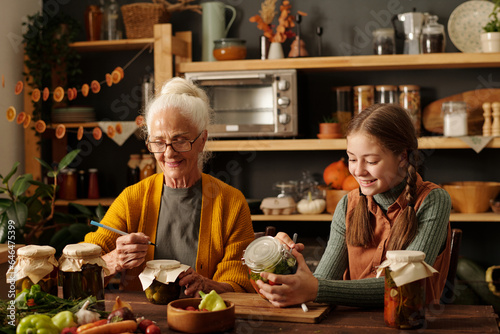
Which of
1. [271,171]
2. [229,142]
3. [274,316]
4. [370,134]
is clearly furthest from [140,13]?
[274,316]

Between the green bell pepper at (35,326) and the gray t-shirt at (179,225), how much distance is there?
795mm

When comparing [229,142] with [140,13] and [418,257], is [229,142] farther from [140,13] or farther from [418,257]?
[418,257]

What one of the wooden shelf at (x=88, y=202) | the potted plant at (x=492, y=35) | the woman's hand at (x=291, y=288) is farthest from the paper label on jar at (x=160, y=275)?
the potted plant at (x=492, y=35)

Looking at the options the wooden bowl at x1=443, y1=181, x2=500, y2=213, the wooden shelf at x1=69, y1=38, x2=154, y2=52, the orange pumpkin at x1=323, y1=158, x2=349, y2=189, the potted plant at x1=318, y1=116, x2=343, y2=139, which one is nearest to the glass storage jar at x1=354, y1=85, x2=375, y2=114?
the potted plant at x1=318, y1=116, x2=343, y2=139

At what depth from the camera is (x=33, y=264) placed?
57.4 inches

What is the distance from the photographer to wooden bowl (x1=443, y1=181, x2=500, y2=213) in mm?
3299

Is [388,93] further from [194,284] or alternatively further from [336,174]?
[194,284]

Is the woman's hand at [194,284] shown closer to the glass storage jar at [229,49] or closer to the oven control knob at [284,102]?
the oven control knob at [284,102]

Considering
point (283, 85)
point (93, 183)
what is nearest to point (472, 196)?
point (283, 85)

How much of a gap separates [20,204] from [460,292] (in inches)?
95.1

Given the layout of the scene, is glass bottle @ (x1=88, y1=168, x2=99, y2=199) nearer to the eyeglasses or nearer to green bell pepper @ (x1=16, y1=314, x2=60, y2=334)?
the eyeglasses

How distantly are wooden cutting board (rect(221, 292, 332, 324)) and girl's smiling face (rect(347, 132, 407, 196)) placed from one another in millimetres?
405

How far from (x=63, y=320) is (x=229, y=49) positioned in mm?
2536

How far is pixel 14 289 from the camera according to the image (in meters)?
1.50
